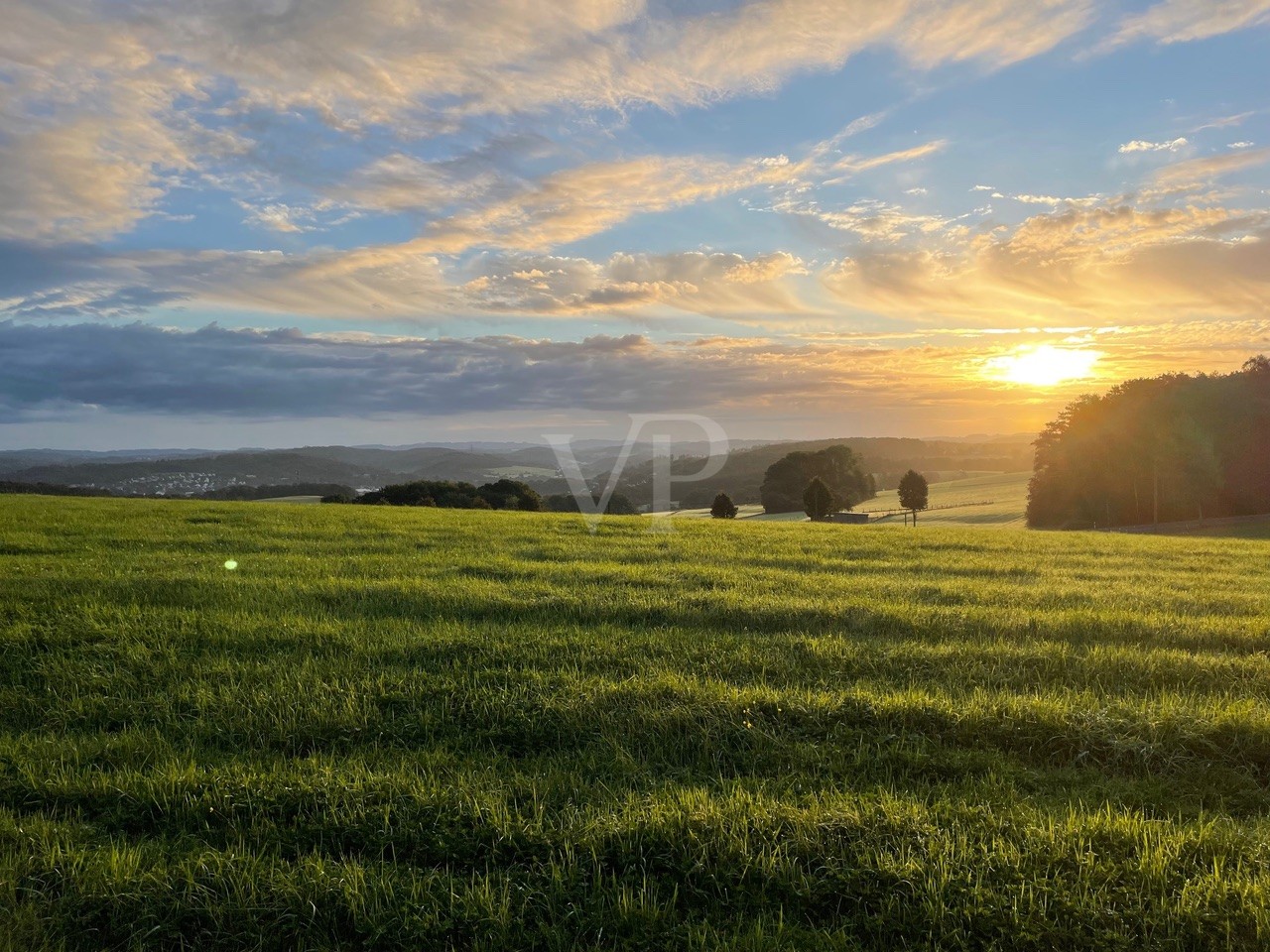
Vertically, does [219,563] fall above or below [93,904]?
above

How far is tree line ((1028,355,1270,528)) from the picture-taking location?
50906 millimetres

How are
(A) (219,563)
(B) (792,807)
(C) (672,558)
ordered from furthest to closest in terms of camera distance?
(C) (672,558) → (A) (219,563) → (B) (792,807)

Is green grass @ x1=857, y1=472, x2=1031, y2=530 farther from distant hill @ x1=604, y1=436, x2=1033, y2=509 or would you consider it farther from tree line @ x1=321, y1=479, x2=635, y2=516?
tree line @ x1=321, y1=479, x2=635, y2=516

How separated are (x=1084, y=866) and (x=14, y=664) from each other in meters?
8.95

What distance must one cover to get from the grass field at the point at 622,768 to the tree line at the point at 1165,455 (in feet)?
165

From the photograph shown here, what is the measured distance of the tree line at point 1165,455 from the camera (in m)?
50.9

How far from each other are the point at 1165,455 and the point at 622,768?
5862cm

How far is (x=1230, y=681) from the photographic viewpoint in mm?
6848

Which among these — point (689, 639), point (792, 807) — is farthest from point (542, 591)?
point (792, 807)

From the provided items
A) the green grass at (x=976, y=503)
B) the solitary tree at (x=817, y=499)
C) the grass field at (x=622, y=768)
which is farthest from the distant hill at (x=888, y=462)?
the grass field at (x=622, y=768)

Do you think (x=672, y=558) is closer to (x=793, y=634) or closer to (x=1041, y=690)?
(x=793, y=634)

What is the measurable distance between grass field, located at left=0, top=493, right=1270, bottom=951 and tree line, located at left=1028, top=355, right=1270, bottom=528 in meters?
50.2

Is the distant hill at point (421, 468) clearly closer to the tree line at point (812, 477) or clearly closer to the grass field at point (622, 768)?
the tree line at point (812, 477)

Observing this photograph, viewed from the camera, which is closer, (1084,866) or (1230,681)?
(1084,866)
